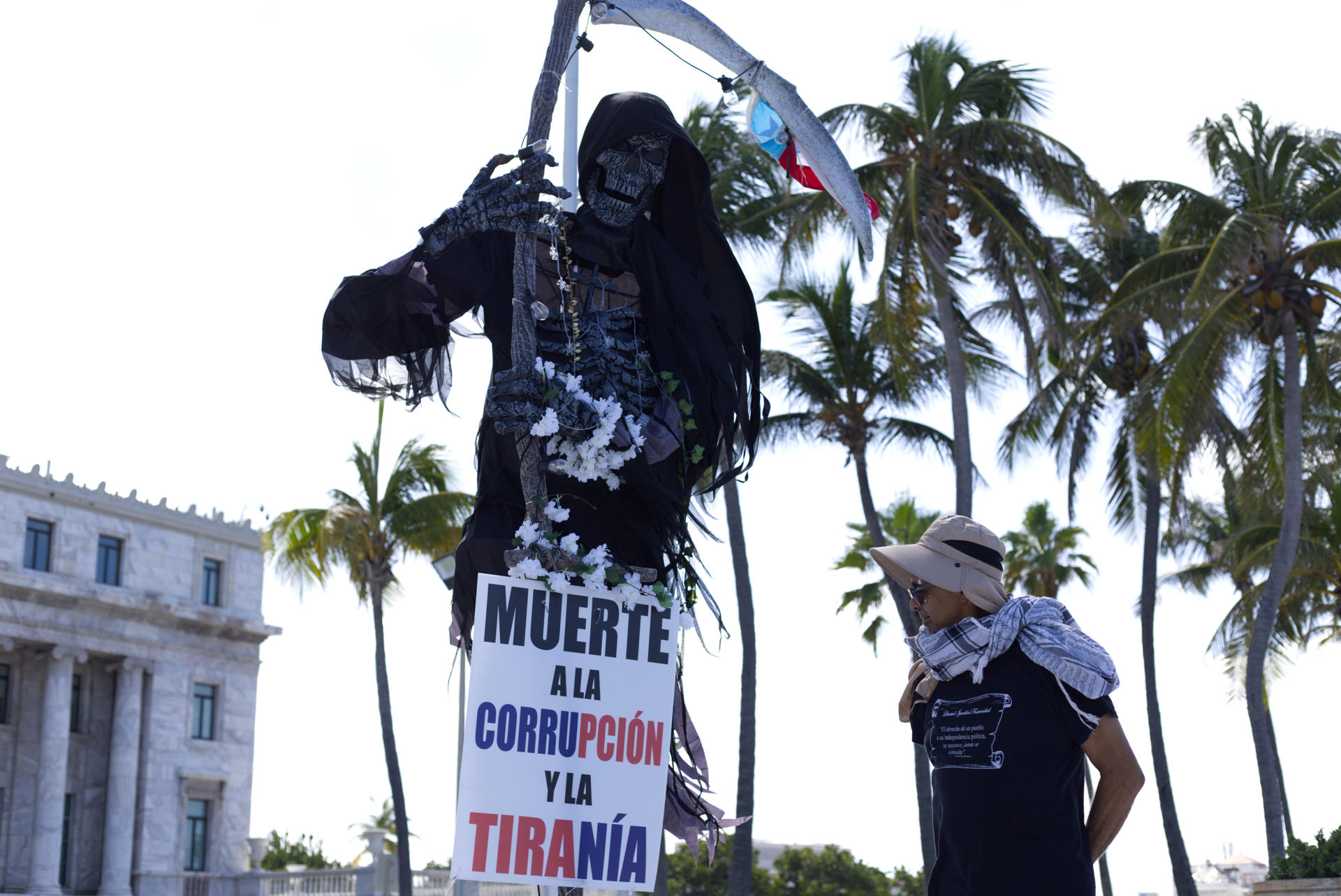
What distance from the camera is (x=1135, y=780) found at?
3693 mm

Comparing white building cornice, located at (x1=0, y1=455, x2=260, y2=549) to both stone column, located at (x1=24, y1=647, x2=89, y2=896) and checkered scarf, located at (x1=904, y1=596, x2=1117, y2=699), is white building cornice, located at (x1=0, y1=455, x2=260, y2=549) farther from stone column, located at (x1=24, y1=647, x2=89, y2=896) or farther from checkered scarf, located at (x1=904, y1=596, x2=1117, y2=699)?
checkered scarf, located at (x1=904, y1=596, x2=1117, y2=699)

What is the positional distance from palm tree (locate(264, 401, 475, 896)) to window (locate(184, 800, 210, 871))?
47.9 feet

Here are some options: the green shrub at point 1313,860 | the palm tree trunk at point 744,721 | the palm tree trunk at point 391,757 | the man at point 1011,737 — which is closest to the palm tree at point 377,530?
the palm tree trunk at point 391,757

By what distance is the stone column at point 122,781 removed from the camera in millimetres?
40125

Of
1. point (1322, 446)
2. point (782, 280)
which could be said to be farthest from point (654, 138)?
point (1322, 446)

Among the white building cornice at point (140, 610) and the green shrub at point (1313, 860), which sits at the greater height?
the white building cornice at point (140, 610)

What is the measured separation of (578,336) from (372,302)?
2.25 feet

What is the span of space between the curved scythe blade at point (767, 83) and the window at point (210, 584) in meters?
42.7

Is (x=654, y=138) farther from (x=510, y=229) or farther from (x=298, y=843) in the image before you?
(x=298, y=843)

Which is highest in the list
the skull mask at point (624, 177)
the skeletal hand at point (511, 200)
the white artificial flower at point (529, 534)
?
the skull mask at point (624, 177)

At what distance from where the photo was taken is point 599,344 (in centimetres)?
437

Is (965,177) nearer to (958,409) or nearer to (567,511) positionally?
(958,409)

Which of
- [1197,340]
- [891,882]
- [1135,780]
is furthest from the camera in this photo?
[891,882]

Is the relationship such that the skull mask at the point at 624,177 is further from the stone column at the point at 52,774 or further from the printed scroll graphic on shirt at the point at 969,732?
the stone column at the point at 52,774
